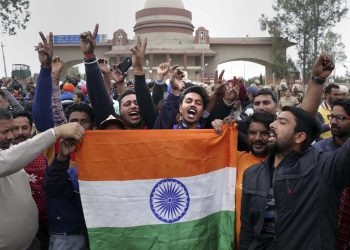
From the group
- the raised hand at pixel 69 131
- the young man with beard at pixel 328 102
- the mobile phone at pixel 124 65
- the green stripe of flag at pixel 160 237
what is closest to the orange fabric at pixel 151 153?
the raised hand at pixel 69 131

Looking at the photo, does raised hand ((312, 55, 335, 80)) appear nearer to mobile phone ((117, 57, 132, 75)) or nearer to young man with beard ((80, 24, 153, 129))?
young man with beard ((80, 24, 153, 129))

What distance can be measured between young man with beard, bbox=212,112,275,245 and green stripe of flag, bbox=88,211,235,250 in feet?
0.39

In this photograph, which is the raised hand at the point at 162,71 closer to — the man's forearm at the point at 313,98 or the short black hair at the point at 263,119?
the short black hair at the point at 263,119

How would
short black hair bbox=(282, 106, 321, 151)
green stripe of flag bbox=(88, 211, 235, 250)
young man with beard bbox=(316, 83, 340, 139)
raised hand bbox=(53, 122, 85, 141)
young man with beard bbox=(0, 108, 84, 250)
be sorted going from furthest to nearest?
young man with beard bbox=(316, 83, 340, 139) → green stripe of flag bbox=(88, 211, 235, 250) → short black hair bbox=(282, 106, 321, 151) → raised hand bbox=(53, 122, 85, 141) → young man with beard bbox=(0, 108, 84, 250)

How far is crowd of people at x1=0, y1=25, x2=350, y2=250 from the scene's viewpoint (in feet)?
7.89

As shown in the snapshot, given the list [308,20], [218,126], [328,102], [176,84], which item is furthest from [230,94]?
[308,20]

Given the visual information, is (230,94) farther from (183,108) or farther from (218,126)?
(218,126)

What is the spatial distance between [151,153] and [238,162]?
69 cm

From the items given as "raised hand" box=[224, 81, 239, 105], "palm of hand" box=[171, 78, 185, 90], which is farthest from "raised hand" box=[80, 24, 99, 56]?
"raised hand" box=[224, 81, 239, 105]

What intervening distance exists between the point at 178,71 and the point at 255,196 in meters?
1.68

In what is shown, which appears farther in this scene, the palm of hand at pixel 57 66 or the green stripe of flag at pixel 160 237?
the palm of hand at pixel 57 66

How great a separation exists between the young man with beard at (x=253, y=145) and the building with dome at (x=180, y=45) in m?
32.3

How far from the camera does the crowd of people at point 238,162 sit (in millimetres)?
2404

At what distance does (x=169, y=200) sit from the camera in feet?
9.53
